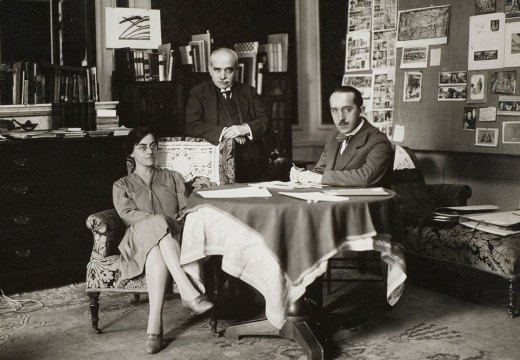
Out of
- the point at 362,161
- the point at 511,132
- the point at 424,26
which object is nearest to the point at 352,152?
the point at 362,161

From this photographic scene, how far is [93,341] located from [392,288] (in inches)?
63.3

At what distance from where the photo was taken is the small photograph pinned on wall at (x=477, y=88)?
15.4 ft

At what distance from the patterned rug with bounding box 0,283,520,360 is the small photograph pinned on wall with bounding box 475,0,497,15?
2091 millimetres

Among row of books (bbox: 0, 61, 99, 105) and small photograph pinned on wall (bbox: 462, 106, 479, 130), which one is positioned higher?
row of books (bbox: 0, 61, 99, 105)

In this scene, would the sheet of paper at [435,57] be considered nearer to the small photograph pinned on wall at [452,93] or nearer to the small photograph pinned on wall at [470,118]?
the small photograph pinned on wall at [452,93]

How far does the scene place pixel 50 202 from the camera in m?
4.45

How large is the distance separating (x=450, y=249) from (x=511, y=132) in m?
1.11

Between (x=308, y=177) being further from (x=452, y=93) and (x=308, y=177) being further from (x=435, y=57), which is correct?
(x=435, y=57)

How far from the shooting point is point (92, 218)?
357cm

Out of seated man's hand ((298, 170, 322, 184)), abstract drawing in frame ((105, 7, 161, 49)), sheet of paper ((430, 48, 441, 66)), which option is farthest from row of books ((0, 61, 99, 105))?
sheet of paper ((430, 48, 441, 66))

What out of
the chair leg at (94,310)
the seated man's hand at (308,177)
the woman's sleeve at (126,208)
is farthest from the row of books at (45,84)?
the seated man's hand at (308,177)

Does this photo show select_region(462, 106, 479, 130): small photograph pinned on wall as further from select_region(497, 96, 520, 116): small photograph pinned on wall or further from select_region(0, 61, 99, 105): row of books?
select_region(0, 61, 99, 105): row of books

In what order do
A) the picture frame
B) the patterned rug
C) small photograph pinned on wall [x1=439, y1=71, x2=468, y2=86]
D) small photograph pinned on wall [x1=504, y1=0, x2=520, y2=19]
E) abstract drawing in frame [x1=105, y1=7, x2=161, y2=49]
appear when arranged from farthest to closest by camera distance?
1. abstract drawing in frame [x1=105, y1=7, x2=161, y2=49]
2. the picture frame
3. small photograph pinned on wall [x1=439, y1=71, x2=468, y2=86]
4. small photograph pinned on wall [x1=504, y1=0, x2=520, y2=19]
5. the patterned rug

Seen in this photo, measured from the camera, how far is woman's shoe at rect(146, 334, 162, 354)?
3.22 meters
